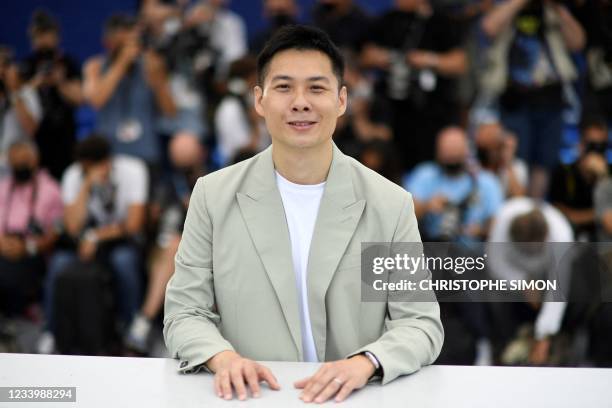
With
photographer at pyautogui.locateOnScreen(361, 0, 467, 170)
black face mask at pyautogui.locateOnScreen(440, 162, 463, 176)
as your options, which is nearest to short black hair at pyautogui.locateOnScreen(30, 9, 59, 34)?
photographer at pyautogui.locateOnScreen(361, 0, 467, 170)

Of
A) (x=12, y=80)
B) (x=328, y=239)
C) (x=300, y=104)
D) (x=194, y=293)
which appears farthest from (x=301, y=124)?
(x=12, y=80)

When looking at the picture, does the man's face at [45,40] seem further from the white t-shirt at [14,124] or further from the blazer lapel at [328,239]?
the blazer lapel at [328,239]

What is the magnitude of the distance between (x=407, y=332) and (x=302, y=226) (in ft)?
1.10

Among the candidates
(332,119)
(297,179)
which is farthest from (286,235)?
(332,119)

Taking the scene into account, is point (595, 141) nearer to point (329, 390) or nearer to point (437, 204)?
point (437, 204)

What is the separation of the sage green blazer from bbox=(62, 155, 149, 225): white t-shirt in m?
2.84

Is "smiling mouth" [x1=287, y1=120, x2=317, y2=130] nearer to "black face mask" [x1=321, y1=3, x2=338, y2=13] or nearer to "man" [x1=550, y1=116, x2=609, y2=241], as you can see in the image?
"man" [x1=550, y1=116, x2=609, y2=241]

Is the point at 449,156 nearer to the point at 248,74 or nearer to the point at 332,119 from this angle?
the point at 248,74

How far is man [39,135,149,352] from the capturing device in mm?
4672

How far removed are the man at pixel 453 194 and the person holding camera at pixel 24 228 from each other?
77.7 inches

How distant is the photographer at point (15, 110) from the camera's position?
5.08 metres

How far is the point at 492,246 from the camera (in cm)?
439

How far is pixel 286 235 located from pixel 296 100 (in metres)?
0.29

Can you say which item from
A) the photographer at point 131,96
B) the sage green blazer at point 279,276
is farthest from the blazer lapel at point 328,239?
the photographer at point 131,96
